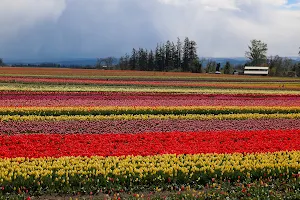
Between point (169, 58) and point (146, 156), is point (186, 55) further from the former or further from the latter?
point (146, 156)

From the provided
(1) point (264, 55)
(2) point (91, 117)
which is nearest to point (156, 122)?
(2) point (91, 117)

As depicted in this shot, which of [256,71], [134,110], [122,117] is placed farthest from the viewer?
[256,71]

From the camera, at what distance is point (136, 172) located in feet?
32.7

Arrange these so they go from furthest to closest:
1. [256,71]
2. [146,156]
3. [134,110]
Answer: [256,71] < [134,110] < [146,156]

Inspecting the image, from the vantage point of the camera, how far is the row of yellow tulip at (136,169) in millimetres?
9453

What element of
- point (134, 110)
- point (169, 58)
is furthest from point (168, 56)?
point (134, 110)

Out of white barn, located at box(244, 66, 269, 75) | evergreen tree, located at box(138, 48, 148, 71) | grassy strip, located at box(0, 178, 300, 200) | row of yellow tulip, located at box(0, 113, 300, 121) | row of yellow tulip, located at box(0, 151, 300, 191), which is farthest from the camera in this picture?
evergreen tree, located at box(138, 48, 148, 71)

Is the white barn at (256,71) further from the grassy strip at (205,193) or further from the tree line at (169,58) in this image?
the grassy strip at (205,193)

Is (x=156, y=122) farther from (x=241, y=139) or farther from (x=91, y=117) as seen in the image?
(x=241, y=139)

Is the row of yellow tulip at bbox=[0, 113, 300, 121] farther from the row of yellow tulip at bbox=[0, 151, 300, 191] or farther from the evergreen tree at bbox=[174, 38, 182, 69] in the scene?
the evergreen tree at bbox=[174, 38, 182, 69]

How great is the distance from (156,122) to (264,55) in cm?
12181

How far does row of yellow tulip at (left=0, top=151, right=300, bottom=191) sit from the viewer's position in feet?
31.0

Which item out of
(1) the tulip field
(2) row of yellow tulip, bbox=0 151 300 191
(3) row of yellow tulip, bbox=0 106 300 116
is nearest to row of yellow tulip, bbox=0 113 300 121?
(1) the tulip field

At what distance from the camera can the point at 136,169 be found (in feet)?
32.8
